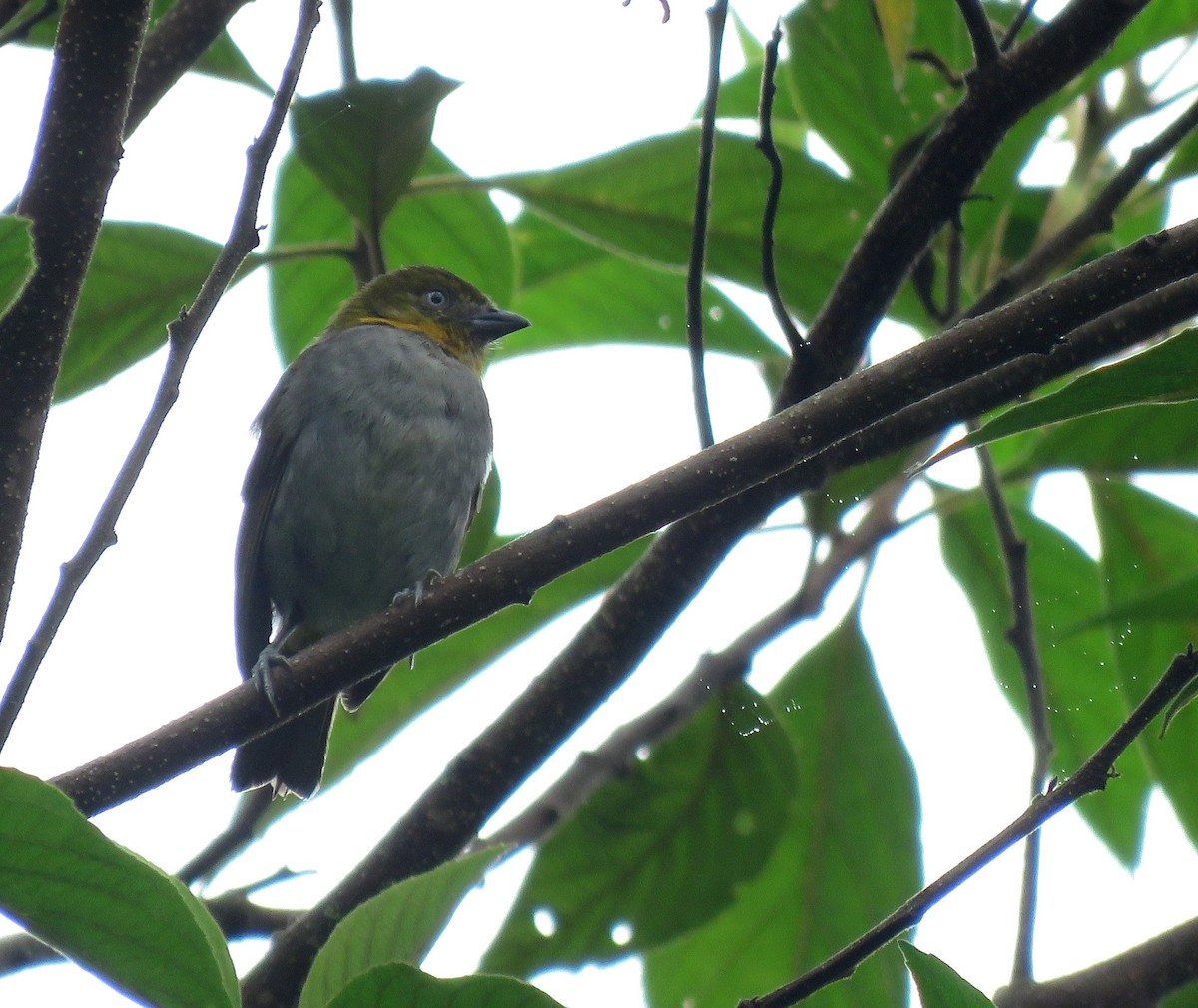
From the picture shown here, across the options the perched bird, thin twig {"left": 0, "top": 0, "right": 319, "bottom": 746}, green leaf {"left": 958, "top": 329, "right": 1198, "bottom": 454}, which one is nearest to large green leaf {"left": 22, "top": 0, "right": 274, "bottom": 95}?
the perched bird

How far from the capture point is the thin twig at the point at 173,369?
1941mm

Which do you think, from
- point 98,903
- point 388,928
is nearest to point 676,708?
point 388,928

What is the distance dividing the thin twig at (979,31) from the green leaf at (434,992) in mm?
1883

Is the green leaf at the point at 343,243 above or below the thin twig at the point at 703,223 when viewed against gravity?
above

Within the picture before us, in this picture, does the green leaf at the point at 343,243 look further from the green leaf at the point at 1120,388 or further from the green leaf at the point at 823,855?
the green leaf at the point at 1120,388

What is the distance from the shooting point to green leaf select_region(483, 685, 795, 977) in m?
3.83

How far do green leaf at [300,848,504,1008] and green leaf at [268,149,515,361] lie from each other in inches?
92.5

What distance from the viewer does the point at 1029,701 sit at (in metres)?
2.93

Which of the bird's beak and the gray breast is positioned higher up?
the bird's beak

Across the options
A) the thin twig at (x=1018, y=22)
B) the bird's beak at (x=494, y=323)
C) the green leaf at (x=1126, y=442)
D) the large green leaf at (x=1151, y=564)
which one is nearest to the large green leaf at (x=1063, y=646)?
the large green leaf at (x=1151, y=564)

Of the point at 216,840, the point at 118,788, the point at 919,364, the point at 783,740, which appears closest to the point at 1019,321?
the point at 919,364

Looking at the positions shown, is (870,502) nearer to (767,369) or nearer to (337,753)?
(767,369)

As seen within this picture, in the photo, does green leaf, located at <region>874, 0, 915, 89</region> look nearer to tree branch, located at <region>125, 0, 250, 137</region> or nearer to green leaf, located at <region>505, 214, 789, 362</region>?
green leaf, located at <region>505, 214, 789, 362</region>

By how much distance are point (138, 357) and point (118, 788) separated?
77.5 inches
